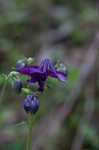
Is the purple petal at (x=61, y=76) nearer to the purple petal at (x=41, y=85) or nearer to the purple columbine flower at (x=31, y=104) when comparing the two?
the purple petal at (x=41, y=85)

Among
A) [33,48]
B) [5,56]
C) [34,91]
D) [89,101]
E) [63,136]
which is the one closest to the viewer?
[34,91]

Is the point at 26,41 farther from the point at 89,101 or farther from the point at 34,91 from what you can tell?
the point at 34,91

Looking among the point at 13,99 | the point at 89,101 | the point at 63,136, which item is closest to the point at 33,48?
the point at 13,99

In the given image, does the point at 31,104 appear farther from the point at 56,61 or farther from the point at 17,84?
the point at 56,61

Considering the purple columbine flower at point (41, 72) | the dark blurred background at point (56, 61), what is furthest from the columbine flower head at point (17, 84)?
the dark blurred background at point (56, 61)

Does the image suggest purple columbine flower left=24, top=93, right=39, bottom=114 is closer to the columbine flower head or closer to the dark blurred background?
the columbine flower head

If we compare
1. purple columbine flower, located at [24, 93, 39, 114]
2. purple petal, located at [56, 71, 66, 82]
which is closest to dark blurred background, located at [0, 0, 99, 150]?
purple petal, located at [56, 71, 66, 82]
